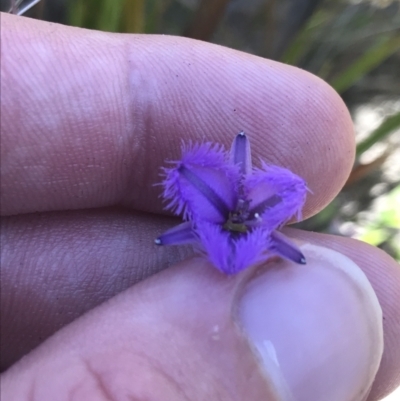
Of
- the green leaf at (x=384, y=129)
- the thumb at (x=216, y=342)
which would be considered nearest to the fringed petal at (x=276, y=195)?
the thumb at (x=216, y=342)

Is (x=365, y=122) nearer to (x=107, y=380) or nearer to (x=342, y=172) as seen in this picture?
(x=342, y=172)

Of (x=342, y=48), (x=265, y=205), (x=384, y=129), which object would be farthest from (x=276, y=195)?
(x=342, y=48)

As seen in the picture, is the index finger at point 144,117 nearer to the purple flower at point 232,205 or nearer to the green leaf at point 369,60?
the purple flower at point 232,205

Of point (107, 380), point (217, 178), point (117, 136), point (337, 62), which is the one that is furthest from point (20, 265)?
point (337, 62)

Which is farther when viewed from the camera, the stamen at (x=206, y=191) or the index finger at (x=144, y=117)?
the index finger at (x=144, y=117)

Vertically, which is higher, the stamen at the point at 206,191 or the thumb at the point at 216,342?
the stamen at the point at 206,191

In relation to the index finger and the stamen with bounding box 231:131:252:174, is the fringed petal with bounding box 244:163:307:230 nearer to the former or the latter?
the stamen with bounding box 231:131:252:174

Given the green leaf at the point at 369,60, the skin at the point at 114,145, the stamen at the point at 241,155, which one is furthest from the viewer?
the green leaf at the point at 369,60
